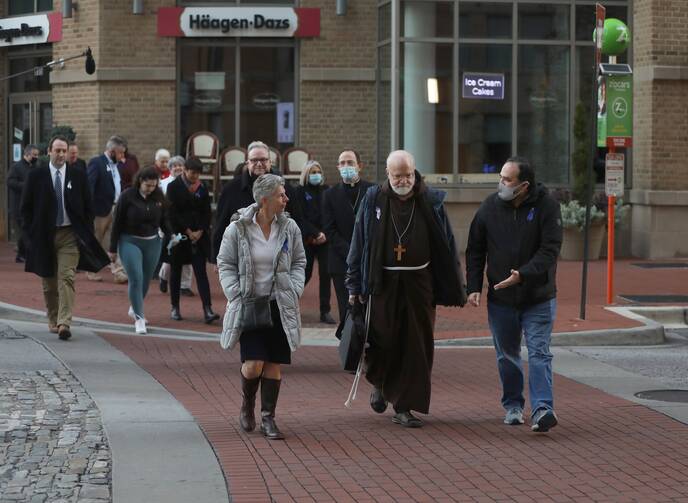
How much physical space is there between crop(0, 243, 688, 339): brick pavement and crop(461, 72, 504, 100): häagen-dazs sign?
3106 millimetres

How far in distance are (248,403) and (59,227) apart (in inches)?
196

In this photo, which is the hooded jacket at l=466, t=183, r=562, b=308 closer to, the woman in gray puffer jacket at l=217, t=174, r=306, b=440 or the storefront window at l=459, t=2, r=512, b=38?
the woman in gray puffer jacket at l=217, t=174, r=306, b=440

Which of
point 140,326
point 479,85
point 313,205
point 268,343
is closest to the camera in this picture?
point 268,343

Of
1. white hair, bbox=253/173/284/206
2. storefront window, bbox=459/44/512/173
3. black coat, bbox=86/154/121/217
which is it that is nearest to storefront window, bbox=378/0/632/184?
storefront window, bbox=459/44/512/173

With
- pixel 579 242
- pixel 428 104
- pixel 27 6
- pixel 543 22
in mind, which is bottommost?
pixel 579 242

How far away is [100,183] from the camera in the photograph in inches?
755

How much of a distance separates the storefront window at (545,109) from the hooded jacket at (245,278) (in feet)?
46.7

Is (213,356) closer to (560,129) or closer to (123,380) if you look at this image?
(123,380)

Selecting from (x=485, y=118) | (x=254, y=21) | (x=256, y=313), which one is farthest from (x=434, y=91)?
(x=256, y=313)

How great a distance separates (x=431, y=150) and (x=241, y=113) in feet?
11.2

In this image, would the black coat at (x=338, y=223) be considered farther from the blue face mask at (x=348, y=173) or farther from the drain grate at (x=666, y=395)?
the drain grate at (x=666, y=395)

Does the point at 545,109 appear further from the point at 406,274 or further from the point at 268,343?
the point at 268,343

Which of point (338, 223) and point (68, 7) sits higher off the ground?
point (68, 7)

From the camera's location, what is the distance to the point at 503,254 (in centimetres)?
919
